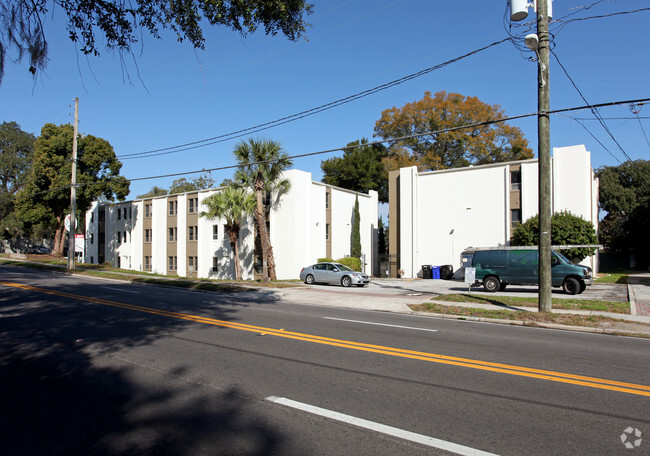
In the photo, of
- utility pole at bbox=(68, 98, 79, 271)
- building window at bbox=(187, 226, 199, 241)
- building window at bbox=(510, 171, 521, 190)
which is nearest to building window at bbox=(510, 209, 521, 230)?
building window at bbox=(510, 171, 521, 190)

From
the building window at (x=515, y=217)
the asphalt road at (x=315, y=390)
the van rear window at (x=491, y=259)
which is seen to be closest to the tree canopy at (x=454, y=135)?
the building window at (x=515, y=217)

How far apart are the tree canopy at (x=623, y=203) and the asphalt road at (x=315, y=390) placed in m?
40.5

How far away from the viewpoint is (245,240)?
34438 mm

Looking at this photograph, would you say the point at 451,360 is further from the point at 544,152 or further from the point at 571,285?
the point at 571,285

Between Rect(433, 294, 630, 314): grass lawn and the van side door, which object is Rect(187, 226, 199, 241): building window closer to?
Rect(433, 294, 630, 314): grass lawn

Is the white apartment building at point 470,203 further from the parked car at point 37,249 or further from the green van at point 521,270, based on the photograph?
the parked car at point 37,249

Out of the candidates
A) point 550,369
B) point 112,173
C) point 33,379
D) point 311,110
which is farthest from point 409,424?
point 112,173

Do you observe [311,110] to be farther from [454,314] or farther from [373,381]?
[373,381]

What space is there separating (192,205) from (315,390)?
3632 cm

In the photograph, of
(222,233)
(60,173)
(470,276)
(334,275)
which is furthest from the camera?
(60,173)

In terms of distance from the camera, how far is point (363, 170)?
53.2m

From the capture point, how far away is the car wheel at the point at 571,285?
58.0ft

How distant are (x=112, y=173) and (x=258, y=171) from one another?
26.0 m

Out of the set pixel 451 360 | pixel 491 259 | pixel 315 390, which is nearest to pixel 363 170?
pixel 491 259
